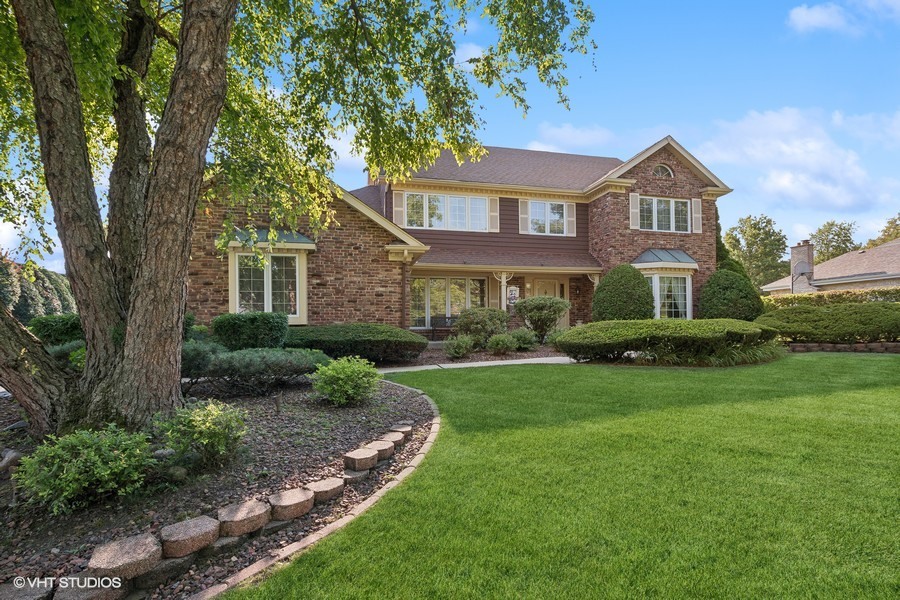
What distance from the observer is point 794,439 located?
4062 millimetres

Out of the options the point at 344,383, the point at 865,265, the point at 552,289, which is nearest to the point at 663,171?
the point at 552,289

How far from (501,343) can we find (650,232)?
879 centimetres

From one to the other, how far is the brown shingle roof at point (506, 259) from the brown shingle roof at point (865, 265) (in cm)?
1402

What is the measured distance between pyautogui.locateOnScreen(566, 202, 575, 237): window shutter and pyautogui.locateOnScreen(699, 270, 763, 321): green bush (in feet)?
16.9

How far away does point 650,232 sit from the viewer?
53.1 feet

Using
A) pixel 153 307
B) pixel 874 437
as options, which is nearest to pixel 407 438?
pixel 153 307

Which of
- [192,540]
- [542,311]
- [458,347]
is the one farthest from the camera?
[542,311]

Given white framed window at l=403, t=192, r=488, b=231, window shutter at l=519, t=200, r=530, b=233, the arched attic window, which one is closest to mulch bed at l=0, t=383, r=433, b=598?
white framed window at l=403, t=192, r=488, b=231

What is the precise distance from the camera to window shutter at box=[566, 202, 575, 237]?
661 inches

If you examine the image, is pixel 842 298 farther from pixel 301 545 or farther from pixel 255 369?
pixel 301 545

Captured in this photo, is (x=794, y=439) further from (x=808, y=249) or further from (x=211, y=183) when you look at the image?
(x=808, y=249)

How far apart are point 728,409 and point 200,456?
5.51 m

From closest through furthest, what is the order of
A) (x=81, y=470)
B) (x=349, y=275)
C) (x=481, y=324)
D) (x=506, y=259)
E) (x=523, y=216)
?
(x=81, y=470) → (x=481, y=324) → (x=349, y=275) → (x=506, y=259) → (x=523, y=216)

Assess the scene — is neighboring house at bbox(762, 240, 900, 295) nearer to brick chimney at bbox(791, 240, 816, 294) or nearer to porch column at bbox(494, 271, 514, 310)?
brick chimney at bbox(791, 240, 816, 294)
